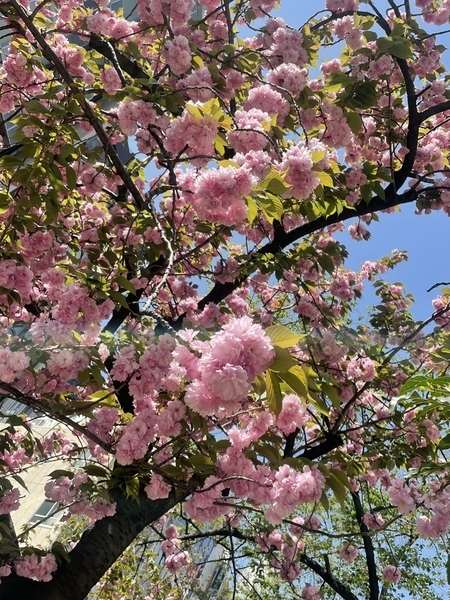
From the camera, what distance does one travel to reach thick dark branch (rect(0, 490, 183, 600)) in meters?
2.42

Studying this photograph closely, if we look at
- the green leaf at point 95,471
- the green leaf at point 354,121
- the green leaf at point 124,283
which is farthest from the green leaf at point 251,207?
the green leaf at point 95,471

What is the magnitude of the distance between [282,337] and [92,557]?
2072mm

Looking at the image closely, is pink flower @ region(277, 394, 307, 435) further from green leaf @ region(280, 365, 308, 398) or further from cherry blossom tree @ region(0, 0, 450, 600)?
green leaf @ region(280, 365, 308, 398)

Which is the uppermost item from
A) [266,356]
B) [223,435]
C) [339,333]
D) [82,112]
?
[339,333]

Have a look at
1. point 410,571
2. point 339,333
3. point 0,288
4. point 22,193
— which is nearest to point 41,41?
point 22,193

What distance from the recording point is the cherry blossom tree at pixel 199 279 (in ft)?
4.86

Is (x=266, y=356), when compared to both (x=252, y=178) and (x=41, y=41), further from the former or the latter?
(x=41, y=41)

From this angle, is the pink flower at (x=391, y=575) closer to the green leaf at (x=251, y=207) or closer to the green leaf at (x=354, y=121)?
the green leaf at (x=354, y=121)

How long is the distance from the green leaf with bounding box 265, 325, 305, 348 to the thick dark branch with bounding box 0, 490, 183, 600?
68.3 inches

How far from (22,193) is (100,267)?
569 millimetres

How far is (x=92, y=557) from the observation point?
2461mm

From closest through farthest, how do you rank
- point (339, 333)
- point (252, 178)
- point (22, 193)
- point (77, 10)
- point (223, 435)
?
point (252, 178)
point (223, 435)
point (22, 193)
point (339, 333)
point (77, 10)

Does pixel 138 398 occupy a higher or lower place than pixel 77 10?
lower

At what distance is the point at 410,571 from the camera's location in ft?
26.2
